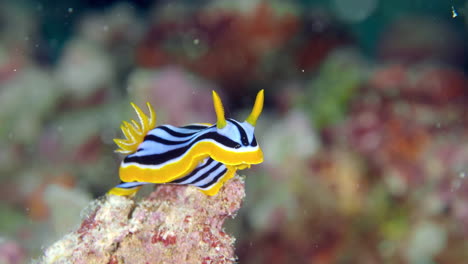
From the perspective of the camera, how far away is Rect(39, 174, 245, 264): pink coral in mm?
1610

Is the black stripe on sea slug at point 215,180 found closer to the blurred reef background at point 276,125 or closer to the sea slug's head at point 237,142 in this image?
the sea slug's head at point 237,142

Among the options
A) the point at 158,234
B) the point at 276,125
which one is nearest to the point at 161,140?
the point at 158,234

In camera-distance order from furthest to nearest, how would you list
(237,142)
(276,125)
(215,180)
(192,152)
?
(276,125) < (215,180) < (192,152) < (237,142)

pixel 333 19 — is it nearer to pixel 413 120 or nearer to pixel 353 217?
pixel 413 120

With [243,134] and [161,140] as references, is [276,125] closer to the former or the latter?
[161,140]

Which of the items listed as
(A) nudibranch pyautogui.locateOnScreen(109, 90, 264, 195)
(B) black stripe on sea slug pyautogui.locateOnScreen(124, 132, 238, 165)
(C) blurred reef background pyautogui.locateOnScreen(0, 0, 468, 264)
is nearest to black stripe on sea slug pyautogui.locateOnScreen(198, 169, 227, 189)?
(A) nudibranch pyautogui.locateOnScreen(109, 90, 264, 195)

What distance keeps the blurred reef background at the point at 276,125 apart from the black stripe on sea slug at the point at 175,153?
46.4 inches

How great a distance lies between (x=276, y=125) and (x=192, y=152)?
3.27 m

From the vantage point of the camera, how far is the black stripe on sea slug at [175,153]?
1.59 meters

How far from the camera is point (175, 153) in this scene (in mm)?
1773

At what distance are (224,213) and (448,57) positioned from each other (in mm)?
8283

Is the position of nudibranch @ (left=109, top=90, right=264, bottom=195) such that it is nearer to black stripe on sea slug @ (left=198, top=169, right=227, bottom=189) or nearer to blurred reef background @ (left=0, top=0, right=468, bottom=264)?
black stripe on sea slug @ (left=198, top=169, right=227, bottom=189)

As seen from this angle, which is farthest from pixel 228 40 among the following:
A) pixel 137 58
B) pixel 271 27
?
pixel 137 58

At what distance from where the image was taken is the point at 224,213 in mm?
1745
